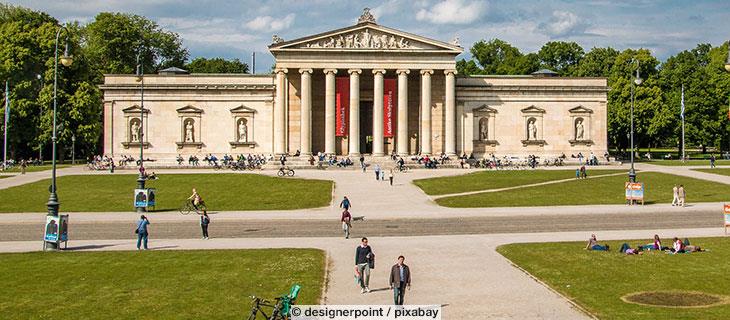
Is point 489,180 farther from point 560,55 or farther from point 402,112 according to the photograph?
point 560,55

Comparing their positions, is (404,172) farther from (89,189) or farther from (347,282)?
(347,282)

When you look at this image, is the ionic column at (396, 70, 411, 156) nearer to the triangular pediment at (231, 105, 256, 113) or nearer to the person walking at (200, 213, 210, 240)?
the triangular pediment at (231, 105, 256, 113)

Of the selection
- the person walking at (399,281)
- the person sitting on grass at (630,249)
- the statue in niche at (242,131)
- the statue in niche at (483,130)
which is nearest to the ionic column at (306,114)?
the statue in niche at (242,131)

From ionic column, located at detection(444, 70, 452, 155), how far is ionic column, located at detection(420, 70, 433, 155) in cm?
207

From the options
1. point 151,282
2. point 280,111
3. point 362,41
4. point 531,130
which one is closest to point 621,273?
point 151,282

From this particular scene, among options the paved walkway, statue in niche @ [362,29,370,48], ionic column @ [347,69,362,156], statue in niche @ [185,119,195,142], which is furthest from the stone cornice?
the paved walkway

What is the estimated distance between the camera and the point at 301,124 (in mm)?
87438

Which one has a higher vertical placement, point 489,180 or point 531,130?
point 531,130

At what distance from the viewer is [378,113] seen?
3452 inches

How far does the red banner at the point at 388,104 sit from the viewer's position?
290ft

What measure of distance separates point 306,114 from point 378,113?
8.48 m

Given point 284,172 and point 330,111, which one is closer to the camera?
point 284,172

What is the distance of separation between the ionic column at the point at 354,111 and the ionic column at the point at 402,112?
192 inches

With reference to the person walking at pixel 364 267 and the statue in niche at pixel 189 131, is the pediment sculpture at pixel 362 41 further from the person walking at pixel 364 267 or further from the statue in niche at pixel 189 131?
the person walking at pixel 364 267
